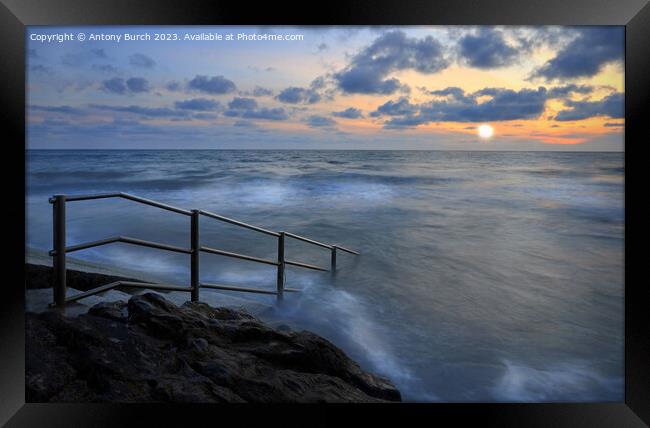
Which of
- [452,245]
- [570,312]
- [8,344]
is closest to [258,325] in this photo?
[8,344]

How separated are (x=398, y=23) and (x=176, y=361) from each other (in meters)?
2.29

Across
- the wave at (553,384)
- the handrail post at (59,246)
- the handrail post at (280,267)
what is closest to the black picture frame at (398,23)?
the handrail post at (59,246)

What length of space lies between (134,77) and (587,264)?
18.0 metres

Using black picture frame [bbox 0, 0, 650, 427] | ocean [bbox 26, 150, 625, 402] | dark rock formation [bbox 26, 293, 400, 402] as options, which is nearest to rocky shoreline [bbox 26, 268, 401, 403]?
dark rock formation [bbox 26, 293, 400, 402]

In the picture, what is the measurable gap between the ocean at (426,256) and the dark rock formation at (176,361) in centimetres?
103

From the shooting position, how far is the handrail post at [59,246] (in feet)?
7.59

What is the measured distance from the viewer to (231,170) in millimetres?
22172

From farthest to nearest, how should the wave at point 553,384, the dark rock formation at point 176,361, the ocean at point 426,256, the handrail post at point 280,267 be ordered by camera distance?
the ocean at point 426,256 < the handrail post at point 280,267 < the wave at point 553,384 < the dark rock formation at point 176,361

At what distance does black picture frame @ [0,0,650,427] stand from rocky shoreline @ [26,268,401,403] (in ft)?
0.85

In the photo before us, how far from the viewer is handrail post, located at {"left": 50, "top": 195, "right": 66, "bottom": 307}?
91.1 inches

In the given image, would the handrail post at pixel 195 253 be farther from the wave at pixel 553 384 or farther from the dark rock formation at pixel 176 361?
the wave at pixel 553 384

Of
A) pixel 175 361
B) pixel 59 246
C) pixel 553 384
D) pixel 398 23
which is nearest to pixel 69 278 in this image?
pixel 59 246

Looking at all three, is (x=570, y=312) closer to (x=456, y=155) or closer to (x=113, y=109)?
(x=113, y=109)

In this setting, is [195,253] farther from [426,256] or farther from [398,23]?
[426,256]
